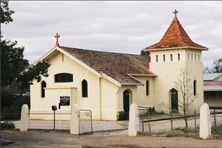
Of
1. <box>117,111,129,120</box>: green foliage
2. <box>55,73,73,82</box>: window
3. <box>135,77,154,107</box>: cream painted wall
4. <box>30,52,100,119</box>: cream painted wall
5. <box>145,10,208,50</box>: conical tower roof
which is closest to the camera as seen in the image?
<box>117,111,129,120</box>: green foliage

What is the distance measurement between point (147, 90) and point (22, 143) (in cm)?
1935

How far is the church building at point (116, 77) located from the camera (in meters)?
28.4

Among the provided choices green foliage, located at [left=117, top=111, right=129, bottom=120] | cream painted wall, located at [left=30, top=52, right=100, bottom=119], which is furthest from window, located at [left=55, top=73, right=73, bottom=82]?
green foliage, located at [left=117, top=111, right=129, bottom=120]

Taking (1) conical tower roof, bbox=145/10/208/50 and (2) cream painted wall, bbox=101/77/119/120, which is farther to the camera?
(1) conical tower roof, bbox=145/10/208/50

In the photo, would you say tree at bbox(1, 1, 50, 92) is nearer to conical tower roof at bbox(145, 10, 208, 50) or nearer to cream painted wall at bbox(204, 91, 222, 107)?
conical tower roof at bbox(145, 10, 208, 50)

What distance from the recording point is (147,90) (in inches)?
1308

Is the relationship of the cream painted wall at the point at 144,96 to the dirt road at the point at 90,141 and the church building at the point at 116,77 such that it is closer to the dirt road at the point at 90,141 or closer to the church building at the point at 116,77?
the church building at the point at 116,77

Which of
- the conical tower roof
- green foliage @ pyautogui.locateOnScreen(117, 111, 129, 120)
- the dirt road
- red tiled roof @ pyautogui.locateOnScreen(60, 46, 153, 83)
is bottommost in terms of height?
the dirt road

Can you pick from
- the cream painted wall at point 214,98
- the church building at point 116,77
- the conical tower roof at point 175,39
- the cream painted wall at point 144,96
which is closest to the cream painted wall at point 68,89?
the church building at point 116,77

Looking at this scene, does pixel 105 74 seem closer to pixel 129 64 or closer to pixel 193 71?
pixel 129 64

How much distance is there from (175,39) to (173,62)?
2249 millimetres

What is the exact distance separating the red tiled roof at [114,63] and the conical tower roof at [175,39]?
2.33m

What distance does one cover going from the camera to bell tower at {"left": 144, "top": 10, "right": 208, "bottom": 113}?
32.1m

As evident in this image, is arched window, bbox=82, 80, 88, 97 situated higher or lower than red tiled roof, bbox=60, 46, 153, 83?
lower
